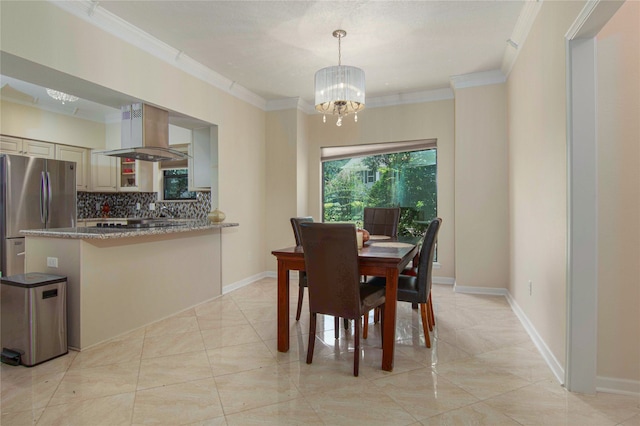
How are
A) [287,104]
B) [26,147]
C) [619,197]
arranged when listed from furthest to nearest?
[287,104]
[26,147]
[619,197]

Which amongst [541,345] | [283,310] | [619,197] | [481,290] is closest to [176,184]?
[283,310]

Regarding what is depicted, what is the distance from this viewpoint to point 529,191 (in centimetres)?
302

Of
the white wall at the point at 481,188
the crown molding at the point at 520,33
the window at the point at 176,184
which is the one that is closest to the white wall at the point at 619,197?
the crown molding at the point at 520,33

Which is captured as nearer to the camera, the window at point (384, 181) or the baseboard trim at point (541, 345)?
the baseboard trim at point (541, 345)

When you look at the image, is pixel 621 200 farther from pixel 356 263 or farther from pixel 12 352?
pixel 12 352

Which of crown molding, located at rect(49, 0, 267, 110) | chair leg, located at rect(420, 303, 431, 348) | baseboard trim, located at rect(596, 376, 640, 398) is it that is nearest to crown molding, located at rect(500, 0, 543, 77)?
chair leg, located at rect(420, 303, 431, 348)

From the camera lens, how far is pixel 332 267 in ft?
7.39

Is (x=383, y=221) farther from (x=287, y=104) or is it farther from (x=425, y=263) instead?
(x=287, y=104)

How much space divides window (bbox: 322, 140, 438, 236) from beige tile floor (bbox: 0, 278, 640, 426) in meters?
2.34

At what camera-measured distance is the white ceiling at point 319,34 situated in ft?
9.30

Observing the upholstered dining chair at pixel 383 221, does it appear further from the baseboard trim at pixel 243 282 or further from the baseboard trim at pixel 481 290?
the baseboard trim at pixel 243 282

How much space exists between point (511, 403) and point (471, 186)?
9.69 ft

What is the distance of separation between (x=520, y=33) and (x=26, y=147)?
6268mm

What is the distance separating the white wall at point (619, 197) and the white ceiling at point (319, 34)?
1165 mm
